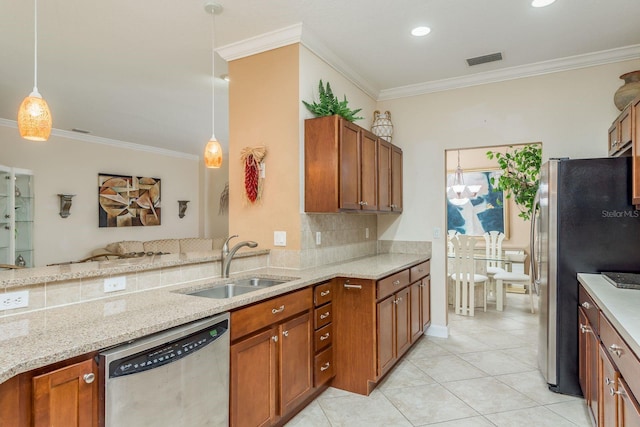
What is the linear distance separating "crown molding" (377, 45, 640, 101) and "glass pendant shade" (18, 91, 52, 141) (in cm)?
331

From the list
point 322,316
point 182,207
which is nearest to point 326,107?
point 322,316

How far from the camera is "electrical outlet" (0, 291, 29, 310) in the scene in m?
1.61

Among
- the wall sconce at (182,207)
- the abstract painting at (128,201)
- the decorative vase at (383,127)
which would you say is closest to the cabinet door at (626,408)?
the decorative vase at (383,127)

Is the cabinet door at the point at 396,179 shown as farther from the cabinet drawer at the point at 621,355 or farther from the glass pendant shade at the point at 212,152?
the cabinet drawer at the point at 621,355

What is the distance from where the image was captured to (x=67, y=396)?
1.25 m

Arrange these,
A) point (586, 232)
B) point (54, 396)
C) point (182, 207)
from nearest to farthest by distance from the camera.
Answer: point (54, 396), point (586, 232), point (182, 207)

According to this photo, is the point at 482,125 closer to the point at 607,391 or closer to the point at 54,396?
the point at 607,391

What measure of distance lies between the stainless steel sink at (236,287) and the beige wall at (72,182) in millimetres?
4590

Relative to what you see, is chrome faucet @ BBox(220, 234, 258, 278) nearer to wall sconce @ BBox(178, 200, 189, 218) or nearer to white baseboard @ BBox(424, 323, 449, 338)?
white baseboard @ BBox(424, 323, 449, 338)

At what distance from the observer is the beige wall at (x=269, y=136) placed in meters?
2.99

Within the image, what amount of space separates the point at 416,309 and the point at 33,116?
325cm

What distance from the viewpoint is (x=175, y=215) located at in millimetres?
7551

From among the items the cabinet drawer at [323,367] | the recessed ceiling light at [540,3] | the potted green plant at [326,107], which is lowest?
the cabinet drawer at [323,367]

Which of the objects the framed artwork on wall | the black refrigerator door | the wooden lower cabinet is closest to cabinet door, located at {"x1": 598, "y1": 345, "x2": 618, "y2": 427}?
the black refrigerator door
